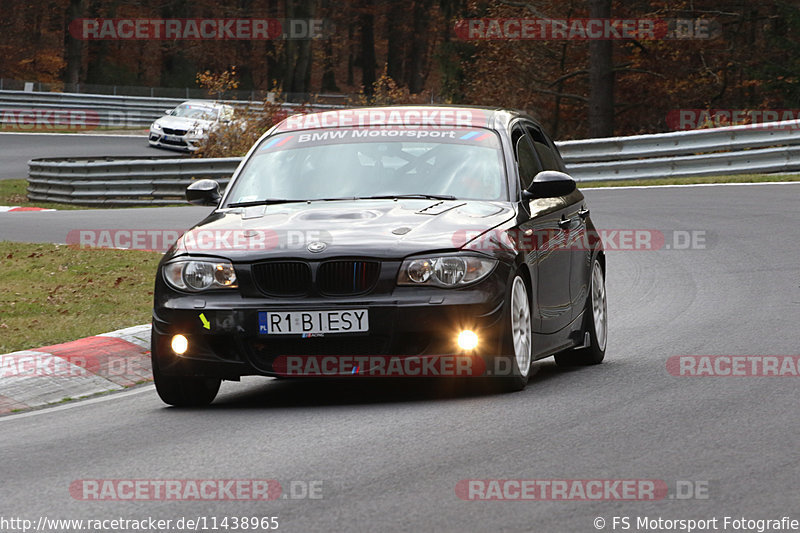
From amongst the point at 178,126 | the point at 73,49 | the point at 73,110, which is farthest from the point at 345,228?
the point at 73,49

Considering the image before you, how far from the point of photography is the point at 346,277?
736cm

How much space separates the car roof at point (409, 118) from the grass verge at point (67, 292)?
8.27 feet

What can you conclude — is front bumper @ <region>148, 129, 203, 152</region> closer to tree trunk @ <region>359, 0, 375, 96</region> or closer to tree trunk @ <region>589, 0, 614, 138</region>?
tree trunk @ <region>589, 0, 614, 138</region>

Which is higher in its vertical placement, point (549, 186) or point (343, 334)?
point (549, 186)

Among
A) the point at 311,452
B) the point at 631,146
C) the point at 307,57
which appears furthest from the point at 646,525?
the point at 307,57

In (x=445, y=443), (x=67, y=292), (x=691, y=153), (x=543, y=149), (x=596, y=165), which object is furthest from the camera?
(x=596, y=165)

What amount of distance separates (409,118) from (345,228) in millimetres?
1661

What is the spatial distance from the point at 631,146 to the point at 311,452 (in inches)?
782

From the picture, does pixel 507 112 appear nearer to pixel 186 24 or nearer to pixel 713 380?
pixel 713 380

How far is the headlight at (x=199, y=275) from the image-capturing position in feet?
24.6

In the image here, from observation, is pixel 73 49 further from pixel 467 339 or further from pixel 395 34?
pixel 467 339

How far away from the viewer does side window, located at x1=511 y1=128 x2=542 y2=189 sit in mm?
8875

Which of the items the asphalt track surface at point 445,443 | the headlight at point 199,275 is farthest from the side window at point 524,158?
the headlight at point 199,275

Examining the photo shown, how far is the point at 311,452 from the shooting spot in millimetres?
6312
